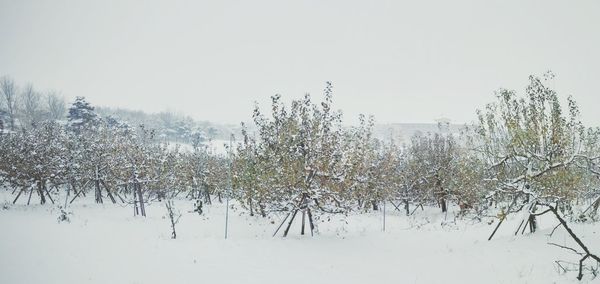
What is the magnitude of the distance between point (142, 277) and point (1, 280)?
4196mm

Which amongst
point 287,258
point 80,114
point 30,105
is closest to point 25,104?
point 30,105

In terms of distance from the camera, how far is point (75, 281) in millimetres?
11422

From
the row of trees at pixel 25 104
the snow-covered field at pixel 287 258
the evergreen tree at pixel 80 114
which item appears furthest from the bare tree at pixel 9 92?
the snow-covered field at pixel 287 258

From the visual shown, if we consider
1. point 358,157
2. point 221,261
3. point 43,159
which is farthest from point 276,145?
point 43,159

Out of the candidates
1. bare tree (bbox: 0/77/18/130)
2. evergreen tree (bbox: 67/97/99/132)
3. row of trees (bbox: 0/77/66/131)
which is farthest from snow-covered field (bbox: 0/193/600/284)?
bare tree (bbox: 0/77/18/130)

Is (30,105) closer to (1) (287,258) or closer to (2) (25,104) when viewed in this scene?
(2) (25,104)

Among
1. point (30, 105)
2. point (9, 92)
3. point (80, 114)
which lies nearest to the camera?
point (80, 114)

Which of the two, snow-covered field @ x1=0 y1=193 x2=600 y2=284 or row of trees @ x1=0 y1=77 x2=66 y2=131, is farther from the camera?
row of trees @ x1=0 y1=77 x2=66 y2=131

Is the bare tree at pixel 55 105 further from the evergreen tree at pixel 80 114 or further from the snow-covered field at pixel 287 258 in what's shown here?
the snow-covered field at pixel 287 258

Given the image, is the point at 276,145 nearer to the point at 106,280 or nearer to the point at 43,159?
the point at 106,280

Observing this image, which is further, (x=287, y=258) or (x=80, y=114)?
(x=80, y=114)

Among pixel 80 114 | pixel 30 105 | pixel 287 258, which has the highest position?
pixel 30 105

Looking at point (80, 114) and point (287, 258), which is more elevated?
point (80, 114)

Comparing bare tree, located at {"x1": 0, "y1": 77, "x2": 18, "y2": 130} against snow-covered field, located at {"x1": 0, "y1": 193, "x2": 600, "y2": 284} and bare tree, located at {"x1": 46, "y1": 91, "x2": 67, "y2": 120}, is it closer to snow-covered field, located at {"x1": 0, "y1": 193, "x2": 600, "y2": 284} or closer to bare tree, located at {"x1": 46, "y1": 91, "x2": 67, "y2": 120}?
bare tree, located at {"x1": 46, "y1": 91, "x2": 67, "y2": 120}
